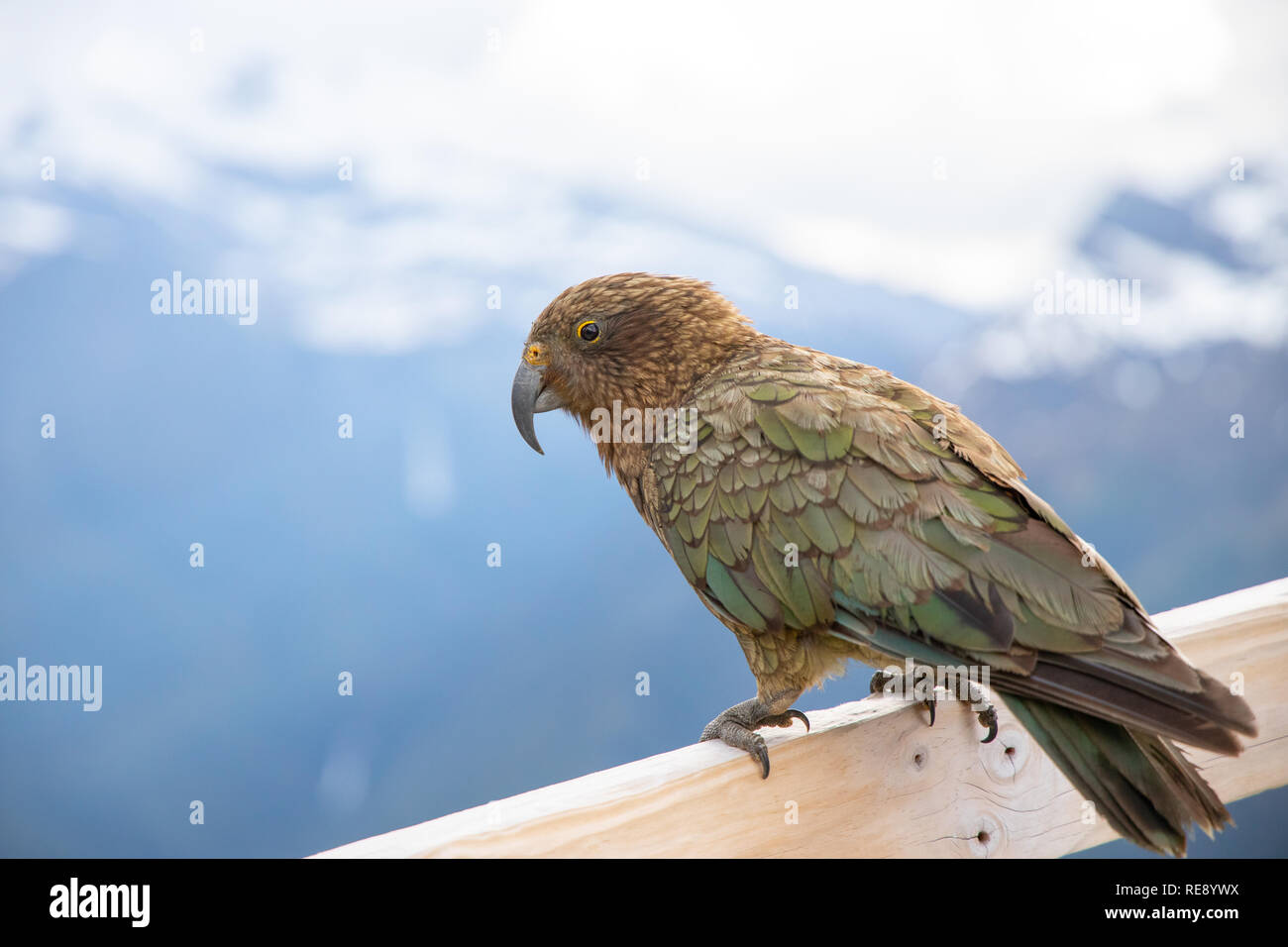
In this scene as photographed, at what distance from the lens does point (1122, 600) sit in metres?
1.71

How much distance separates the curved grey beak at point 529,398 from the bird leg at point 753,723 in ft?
2.85

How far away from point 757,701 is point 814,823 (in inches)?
11.6

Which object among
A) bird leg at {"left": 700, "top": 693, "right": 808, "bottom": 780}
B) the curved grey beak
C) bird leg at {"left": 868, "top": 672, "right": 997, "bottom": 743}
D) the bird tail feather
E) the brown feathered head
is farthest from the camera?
the curved grey beak

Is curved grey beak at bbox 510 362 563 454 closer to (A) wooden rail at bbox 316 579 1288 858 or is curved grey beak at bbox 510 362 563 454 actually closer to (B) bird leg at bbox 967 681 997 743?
(A) wooden rail at bbox 316 579 1288 858

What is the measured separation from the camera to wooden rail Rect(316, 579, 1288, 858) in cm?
160

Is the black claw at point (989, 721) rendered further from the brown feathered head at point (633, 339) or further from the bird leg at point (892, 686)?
the brown feathered head at point (633, 339)

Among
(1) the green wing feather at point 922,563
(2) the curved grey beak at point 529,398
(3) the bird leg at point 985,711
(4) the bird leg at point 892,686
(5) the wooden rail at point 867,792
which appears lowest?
(5) the wooden rail at point 867,792

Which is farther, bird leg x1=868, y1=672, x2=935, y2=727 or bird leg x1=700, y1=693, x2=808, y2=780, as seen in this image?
bird leg x1=868, y1=672, x2=935, y2=727

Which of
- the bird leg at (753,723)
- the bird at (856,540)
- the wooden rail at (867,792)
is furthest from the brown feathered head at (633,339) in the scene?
the wooden rail at (867,792)

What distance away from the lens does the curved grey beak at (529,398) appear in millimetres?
2520

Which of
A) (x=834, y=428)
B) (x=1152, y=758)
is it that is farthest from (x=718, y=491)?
(x=1152, y=758)

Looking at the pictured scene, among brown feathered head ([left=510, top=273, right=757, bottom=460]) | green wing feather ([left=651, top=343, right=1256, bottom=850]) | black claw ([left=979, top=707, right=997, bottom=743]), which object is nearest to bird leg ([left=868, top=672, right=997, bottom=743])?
black claw ([left=979, top=707, right=997, bottom=743])

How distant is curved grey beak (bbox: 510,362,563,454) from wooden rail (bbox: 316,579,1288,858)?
96 cm

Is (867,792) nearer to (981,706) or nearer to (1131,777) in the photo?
(981,706)
